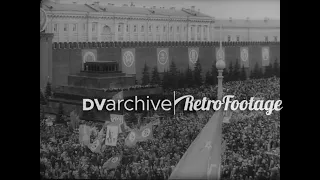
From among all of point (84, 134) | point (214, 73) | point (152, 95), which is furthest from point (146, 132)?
point (214, 73)

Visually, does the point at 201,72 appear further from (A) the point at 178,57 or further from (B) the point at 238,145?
(B) the point at 238,145

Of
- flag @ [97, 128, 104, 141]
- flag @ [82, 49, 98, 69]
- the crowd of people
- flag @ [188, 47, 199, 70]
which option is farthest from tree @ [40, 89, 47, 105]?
flag @ [188, 47, 199, 70]

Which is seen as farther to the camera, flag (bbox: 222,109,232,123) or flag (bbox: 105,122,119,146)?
flag (bbox: 222,109,232,123)

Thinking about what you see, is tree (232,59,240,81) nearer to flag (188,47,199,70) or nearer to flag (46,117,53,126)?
flag (188,47,199,70)

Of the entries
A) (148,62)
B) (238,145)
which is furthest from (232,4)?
(238,145)

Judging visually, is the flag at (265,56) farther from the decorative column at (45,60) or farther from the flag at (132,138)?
the decorative column at (45,60)
